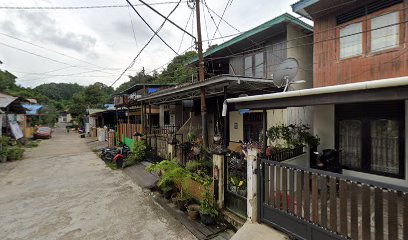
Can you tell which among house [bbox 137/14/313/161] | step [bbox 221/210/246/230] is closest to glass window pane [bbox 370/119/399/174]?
house [bbox 137/14/313/161]

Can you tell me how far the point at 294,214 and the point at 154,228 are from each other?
3090 mm

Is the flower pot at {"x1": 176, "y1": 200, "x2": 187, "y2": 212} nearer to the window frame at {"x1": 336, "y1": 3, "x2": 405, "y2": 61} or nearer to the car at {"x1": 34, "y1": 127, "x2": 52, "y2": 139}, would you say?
the window frame at {"x1": 336, "y1": 3, "x2": 405, "y2": 61}

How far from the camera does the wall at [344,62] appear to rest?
5.93 m

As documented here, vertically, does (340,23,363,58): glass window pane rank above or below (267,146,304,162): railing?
above

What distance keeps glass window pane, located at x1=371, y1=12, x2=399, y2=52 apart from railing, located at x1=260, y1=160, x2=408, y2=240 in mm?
4878

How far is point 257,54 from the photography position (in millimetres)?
10094

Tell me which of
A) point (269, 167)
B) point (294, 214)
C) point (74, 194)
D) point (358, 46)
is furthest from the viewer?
point (74, 194)

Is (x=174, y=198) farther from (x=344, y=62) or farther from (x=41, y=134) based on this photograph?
(x=41, y=134)

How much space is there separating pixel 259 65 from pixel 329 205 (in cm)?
783

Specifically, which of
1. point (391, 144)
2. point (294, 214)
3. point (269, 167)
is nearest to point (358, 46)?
point (391, 144)

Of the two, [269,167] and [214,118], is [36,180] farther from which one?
[269,167]

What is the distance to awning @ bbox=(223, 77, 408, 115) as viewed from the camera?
Result: 239 cm

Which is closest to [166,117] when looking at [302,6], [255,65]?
[255,65]

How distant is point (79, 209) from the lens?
5.95m
